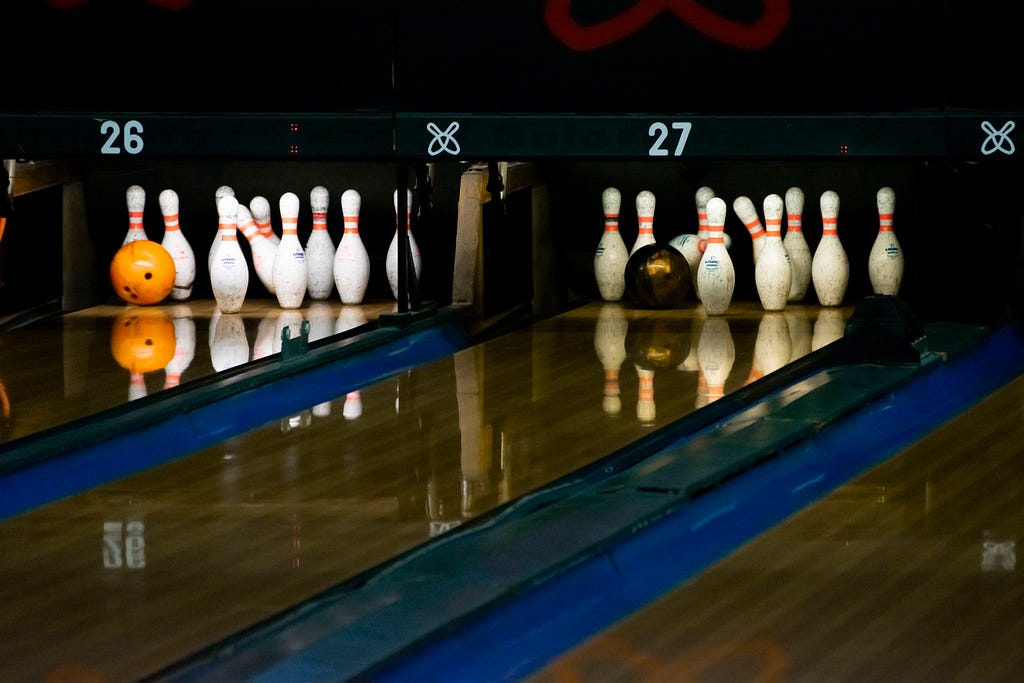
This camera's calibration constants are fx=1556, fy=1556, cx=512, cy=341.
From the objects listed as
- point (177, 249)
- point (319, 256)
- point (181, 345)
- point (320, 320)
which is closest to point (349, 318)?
point (320, 320)

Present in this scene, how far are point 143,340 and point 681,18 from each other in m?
1.31

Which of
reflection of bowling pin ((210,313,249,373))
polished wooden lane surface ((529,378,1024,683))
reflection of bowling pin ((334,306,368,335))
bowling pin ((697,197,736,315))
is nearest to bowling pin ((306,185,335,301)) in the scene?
reflection of bowling pin ((334,306,368,335))

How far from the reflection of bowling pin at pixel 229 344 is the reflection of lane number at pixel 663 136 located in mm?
886

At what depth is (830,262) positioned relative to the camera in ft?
12.1

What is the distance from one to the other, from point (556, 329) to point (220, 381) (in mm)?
984

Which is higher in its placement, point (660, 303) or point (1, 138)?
point (1, 138)

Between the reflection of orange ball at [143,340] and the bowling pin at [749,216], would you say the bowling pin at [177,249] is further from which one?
the bowling pin at [749,216]

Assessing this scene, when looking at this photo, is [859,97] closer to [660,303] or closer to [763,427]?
[660,303]

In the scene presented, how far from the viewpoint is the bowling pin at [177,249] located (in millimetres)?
3873

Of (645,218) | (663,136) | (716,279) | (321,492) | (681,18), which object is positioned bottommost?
(321,492)

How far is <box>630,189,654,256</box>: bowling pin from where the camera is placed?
12.6 ft

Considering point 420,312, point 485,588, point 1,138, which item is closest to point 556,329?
point 420,312

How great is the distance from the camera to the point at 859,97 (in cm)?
301

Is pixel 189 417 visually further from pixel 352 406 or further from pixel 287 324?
pixel 287 324
